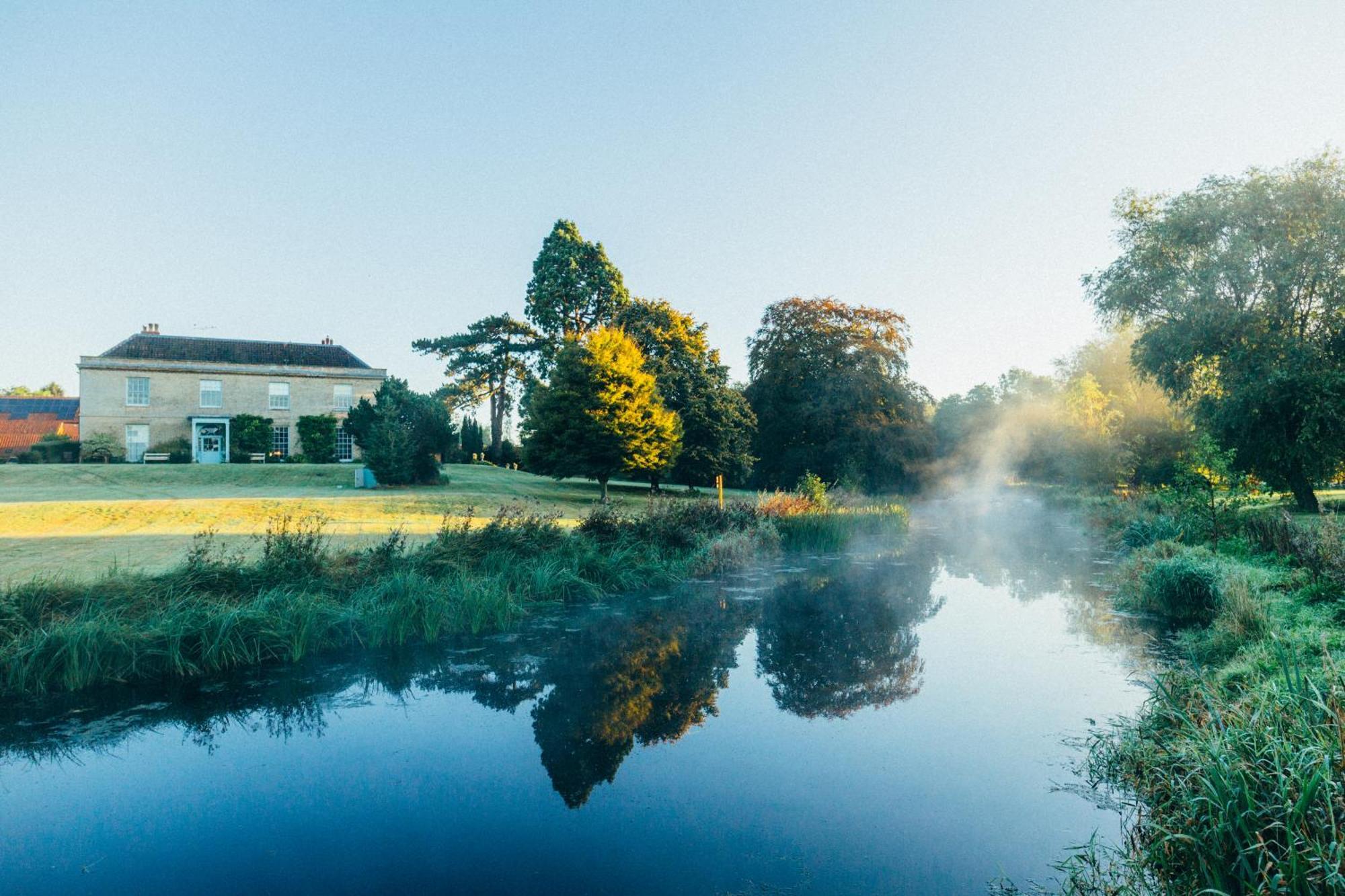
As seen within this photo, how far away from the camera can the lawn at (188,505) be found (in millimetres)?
11617

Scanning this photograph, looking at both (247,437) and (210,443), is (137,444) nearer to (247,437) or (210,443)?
(210,443)

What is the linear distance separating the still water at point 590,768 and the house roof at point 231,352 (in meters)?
33.6

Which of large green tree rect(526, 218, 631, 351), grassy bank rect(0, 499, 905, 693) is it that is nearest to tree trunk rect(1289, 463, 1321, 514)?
grassy bank rect(0, 499, 905, 693)

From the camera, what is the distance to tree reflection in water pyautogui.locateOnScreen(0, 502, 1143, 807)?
6.08m

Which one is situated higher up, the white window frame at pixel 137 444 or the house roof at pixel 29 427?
the house roof at pixel 29 427

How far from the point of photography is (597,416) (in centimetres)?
2389

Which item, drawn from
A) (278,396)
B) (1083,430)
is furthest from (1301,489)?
(278,396)

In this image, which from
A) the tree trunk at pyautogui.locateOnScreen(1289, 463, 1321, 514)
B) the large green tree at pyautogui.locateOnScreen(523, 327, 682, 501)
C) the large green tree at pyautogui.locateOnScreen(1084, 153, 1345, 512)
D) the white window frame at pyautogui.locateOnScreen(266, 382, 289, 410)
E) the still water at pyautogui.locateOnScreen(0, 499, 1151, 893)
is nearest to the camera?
the still water at pyautogui.locateOnScreen(0, 499, 1151, 893)

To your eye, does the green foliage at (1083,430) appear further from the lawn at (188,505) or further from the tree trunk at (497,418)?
the tree trunk at (497,418)

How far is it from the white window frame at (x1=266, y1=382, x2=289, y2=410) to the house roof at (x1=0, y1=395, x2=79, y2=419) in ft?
94.4

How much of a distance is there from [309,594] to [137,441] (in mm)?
31937

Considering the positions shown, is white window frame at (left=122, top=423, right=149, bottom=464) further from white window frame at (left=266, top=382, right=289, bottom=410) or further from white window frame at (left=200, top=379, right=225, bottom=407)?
white window frame at (left=266, top=382, right=289, bottom=410)

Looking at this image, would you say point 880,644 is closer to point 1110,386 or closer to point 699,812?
point 699,812

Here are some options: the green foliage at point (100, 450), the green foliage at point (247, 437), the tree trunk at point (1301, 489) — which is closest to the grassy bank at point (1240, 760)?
the tree trunk at point (1301, 489)
